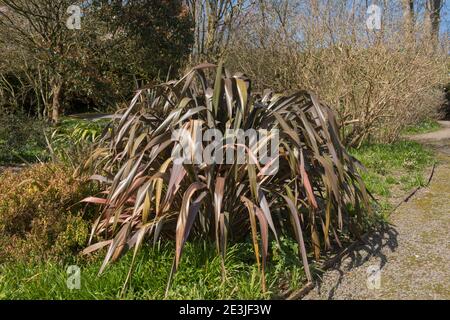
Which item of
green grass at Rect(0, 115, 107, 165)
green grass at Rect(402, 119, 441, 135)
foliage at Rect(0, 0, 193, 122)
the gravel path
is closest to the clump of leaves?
the gravel path

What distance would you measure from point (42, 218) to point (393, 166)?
5.72 m

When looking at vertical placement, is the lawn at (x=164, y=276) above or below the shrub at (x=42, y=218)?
below

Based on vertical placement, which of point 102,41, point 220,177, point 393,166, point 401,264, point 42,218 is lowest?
point 401,264

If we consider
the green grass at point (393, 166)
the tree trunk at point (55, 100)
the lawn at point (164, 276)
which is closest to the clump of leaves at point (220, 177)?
the lawn at point (164, 276)

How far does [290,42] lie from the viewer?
8.44m

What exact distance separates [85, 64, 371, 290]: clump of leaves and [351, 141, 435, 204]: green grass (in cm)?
156

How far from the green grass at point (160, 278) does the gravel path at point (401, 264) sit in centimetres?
36

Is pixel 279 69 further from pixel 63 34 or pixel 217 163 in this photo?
pixel 217 163

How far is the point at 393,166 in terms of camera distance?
7152mm

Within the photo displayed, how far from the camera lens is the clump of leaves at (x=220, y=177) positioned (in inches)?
110

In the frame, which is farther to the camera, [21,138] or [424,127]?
[424,127]

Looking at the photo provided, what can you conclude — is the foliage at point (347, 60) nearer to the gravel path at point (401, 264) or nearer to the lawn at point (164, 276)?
the gravel path at point (401, 264)

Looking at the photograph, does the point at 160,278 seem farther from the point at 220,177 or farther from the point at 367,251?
the point at 367,251

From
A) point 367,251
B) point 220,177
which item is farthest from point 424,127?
point 220,177
